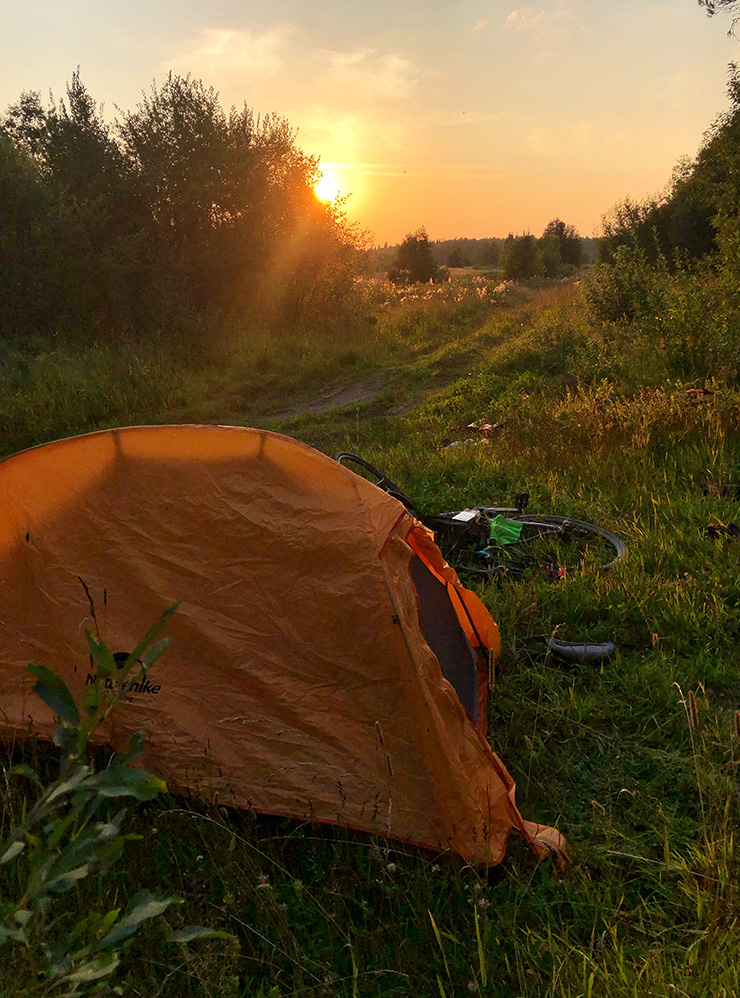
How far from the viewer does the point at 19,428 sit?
31.1 ft

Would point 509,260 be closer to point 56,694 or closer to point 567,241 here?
point 567,241

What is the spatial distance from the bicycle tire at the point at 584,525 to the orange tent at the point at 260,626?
5.48 feet

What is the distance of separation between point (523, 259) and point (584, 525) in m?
36.8

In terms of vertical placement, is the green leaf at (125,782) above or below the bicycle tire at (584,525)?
above

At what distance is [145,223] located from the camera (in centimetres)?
1545

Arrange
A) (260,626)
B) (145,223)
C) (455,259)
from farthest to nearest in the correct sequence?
(455,259), (145,223), (260,626)

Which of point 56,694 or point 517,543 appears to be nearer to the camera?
point 56,694

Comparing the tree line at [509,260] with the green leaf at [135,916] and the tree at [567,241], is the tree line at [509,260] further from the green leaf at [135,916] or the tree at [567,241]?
the green leaf at [135,916]

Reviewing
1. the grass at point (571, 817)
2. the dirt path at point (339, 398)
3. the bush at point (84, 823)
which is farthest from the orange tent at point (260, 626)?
the dirt path at point (339, 398)

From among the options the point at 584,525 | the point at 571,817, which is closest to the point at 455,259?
the point at 584,525

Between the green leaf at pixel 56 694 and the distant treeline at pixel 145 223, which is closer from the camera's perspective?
the green leaf at pixel 56 694

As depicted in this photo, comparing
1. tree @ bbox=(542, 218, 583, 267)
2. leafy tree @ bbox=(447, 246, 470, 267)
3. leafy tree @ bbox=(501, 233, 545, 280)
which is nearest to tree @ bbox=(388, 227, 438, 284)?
leafy tree @ bbox=(501, 233, 545, 280)

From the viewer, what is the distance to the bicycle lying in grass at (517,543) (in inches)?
176

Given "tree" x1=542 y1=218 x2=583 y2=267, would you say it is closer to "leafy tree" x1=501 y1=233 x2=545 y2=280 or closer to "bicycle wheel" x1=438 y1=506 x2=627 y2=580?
"leafy tree" x1=501 y1=233 x2=545 y2=280
